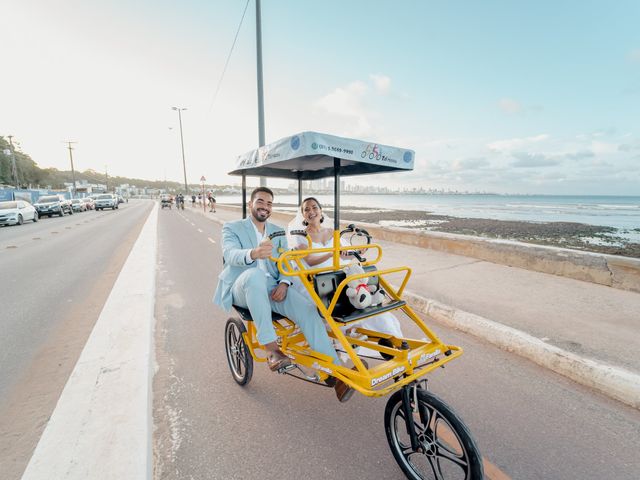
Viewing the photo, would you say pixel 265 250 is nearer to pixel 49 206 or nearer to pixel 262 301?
pixel 262 301

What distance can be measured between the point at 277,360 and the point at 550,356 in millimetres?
2621

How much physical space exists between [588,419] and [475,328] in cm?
146

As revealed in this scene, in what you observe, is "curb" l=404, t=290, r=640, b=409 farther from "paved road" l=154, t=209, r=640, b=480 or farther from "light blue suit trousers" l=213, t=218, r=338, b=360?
"light blue suit trousers" l=213, t=218, r=338, b=360

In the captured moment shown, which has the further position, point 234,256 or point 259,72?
point 259,72

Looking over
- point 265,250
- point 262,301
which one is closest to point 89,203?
point 265,250

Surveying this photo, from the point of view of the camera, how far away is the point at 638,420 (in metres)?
2.35

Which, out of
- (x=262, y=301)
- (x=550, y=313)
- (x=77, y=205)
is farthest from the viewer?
(x=77, y=205)

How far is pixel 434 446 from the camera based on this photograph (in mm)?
1814

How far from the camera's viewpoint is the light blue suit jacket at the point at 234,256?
2863 millimetres

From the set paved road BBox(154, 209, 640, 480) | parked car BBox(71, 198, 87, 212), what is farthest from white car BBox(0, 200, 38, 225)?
paved road BBox(154, 209, 640, 480)

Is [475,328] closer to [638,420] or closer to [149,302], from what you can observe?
[638,420]

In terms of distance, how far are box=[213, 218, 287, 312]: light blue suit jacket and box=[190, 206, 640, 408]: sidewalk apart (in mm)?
2651

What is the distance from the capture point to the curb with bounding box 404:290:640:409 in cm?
259

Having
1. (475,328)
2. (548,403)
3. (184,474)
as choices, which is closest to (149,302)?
(184,474)
